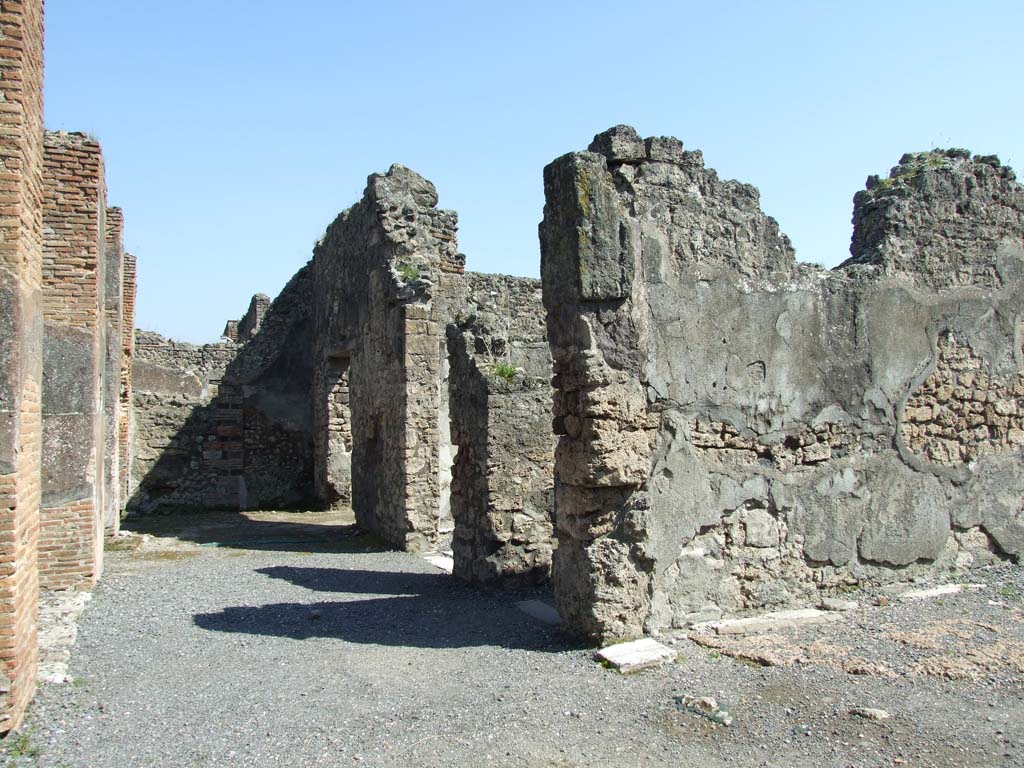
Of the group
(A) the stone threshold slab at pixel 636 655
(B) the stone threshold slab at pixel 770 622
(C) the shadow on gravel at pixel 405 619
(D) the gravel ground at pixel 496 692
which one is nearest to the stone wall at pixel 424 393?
(C) the shadow on gravel at pixel 405 619

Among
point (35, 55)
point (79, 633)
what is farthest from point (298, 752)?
point (35, 55)

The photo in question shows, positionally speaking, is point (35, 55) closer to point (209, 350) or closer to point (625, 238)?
point (625, 238)

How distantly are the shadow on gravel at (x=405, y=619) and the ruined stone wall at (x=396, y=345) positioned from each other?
2092 millimetres

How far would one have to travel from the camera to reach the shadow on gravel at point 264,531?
10086 mm

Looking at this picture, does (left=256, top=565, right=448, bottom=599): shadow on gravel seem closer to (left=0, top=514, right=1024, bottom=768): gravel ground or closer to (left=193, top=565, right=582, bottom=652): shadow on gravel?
(left=193, top=565, right=582, bottom=652): shadow on gravel

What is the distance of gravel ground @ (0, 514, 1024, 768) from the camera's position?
12.0 ft

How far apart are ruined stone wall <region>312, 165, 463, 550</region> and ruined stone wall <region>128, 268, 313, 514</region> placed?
2.97 m

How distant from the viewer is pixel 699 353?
5.36 metres

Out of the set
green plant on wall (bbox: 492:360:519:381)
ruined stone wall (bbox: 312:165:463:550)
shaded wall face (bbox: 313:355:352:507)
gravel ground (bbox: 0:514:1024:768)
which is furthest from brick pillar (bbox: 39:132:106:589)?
shaded wall face (bbox: 313:355:352:507)

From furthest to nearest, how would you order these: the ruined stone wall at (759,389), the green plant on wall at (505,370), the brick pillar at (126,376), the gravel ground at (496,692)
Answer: the brick pillar at (126,376)
the green plant on wall at (505,370)
the ruined stone wall at (759,389)
the gravel ground at (496,692)

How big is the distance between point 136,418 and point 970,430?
490 inches

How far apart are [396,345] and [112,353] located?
3.21m

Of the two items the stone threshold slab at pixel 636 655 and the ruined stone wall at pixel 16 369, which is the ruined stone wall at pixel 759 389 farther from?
the ruined stone wall at pixel 16 369

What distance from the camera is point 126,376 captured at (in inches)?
486
